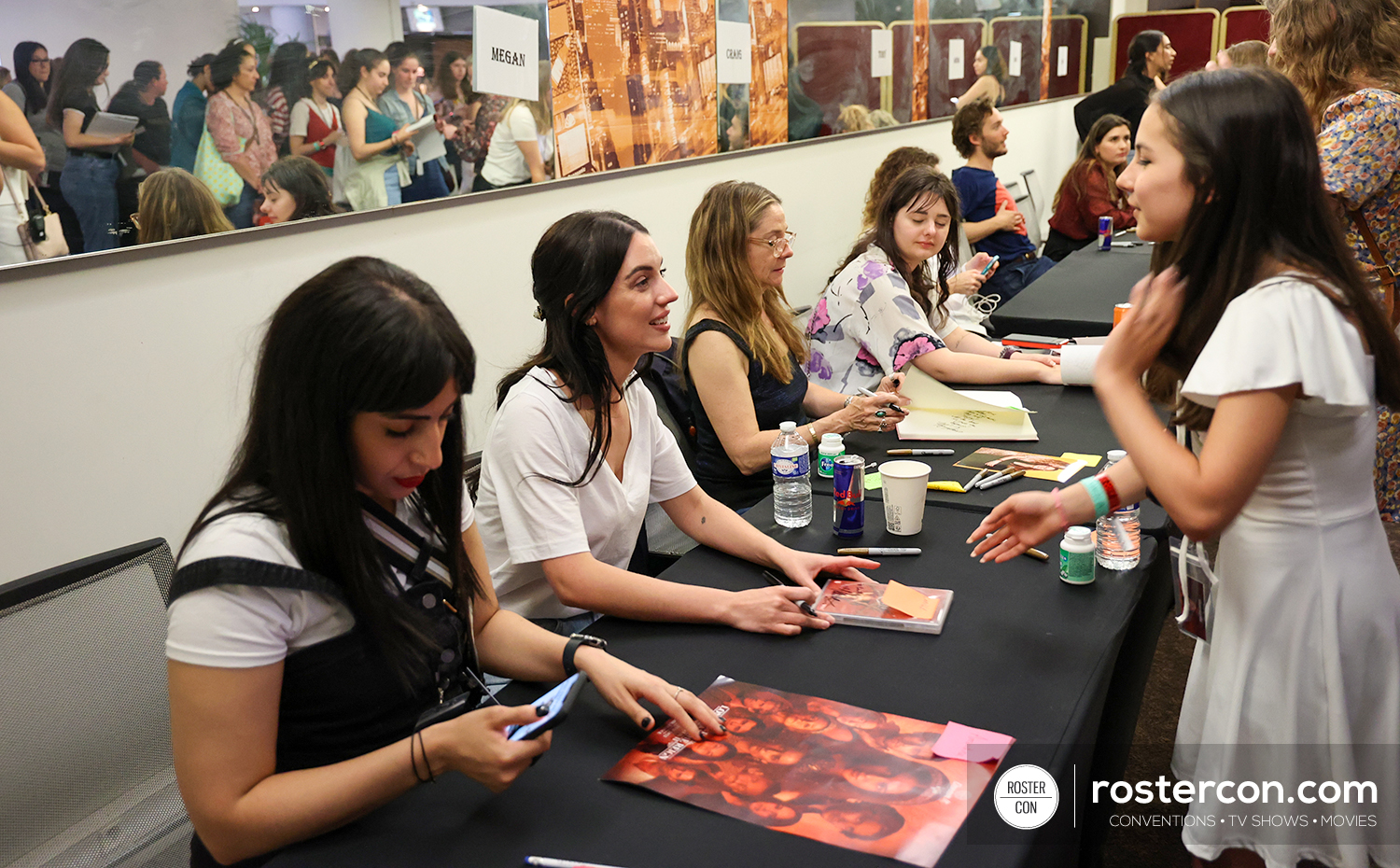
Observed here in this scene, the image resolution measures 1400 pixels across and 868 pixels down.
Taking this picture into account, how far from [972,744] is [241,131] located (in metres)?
2.17

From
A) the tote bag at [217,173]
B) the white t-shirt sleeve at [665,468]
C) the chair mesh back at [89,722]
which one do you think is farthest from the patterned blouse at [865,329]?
the chair mesh back at [89,722]

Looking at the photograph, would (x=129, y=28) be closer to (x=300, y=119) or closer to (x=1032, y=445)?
(x=300, y=119)

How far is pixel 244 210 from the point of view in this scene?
2.44 m

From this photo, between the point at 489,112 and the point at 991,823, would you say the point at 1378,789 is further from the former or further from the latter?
the point at 489,112

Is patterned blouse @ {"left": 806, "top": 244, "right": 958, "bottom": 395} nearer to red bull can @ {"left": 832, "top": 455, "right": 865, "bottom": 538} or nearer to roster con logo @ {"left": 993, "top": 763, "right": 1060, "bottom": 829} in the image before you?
red bull can @ {"left": 832, "top": 455, "right": 865, "bottom": 538}

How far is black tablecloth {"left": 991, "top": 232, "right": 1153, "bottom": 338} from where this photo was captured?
3.46 metres

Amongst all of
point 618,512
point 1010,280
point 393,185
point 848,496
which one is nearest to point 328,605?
point 618,512

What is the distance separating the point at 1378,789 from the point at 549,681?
1.09 m

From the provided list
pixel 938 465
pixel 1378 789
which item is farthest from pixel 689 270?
pixel 1378 789

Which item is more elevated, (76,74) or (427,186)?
(76,74)

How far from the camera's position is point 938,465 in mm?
2139

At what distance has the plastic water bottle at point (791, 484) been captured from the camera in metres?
1.88

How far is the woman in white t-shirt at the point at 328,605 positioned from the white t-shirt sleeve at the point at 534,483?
36cm

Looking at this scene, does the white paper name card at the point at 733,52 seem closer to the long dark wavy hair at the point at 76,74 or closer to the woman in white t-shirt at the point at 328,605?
the long dark wavy hair at the point at 76,74
